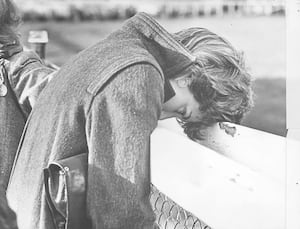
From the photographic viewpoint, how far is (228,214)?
196 cm

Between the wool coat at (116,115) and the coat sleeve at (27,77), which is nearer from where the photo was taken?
the wool coat at (116,115)

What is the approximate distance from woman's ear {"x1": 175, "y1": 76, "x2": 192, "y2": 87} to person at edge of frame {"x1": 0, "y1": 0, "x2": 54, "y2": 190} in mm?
602

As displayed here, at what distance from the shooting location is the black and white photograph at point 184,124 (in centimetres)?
195

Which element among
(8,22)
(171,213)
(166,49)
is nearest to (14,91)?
(8,22)

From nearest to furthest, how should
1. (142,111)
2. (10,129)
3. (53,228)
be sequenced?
(142,111), (53,228), (10,129)

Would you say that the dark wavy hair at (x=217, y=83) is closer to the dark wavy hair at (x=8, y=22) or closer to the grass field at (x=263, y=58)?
the grass field at (x=263, y=58)

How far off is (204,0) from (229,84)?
1.17 feet

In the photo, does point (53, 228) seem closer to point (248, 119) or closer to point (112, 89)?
point (112, 89)

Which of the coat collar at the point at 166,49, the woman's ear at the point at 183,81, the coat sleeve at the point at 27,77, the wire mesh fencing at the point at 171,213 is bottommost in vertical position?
the wire mesh fencing at the point at 171,213

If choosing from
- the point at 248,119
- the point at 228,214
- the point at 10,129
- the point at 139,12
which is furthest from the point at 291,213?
the point at 10,129

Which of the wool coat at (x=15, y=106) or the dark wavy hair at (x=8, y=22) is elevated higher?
the dark wavy hair at (x=8, y=22)

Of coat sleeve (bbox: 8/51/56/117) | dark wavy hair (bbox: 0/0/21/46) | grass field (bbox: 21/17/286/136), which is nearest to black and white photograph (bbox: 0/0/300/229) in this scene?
grass field (bbox: 21/17/286/136)

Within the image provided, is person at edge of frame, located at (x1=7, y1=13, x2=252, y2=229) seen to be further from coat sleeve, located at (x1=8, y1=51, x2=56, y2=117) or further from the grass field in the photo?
coat sleeve, located at (x1=8, y1=51, x2=56, y2=117)

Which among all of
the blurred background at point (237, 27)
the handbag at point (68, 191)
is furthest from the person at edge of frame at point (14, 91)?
the handbag at point (68, 191)
